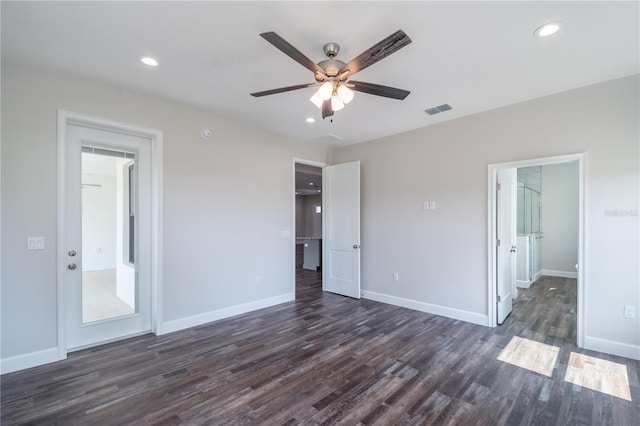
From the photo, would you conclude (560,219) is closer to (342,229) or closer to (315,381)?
(342,229)

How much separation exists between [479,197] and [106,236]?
192 inches

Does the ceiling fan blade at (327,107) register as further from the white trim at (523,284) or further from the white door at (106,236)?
the white trim at (523,284)

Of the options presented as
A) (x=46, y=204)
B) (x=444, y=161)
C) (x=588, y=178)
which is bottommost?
(x=46, y=204)

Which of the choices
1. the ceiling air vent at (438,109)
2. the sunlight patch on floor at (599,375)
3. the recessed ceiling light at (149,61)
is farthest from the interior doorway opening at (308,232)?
the sunlight patch on floor at (599,375)

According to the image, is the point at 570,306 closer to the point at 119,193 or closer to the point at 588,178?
the point at 588,178

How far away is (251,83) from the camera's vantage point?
304 cm

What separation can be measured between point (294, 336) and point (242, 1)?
3.40 metres

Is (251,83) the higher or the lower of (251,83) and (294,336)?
the higher

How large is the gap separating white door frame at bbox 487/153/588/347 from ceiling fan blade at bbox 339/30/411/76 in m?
2.69

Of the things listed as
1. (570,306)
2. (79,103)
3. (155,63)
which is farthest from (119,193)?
(570,306)

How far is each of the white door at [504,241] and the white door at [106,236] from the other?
15.3 feet

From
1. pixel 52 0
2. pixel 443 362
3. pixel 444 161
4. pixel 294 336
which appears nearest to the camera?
pixel 52 0

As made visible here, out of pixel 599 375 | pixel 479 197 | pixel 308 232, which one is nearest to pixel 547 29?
pixel 479 197

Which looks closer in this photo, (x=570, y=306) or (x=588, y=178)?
(x=588, y=178)
